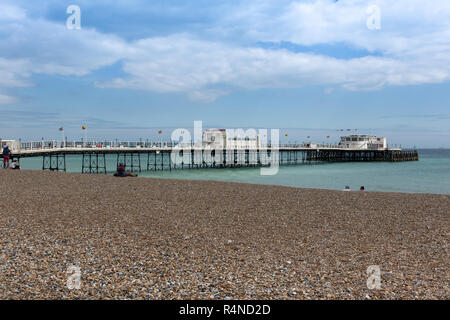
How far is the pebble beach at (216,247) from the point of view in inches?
214

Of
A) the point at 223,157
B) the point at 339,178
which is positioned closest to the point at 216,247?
the point at 339,178

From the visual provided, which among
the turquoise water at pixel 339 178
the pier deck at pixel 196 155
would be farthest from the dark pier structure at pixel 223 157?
the turquoise water at pixel 339 178

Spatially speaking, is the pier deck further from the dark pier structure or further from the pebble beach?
the pebble beach

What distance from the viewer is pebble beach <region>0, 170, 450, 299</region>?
17.9 feet

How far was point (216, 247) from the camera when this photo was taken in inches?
302

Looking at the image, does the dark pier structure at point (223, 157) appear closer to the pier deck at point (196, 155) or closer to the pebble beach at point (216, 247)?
the pier deck at point (196, 155)

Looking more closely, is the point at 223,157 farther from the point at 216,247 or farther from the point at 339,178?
the point at 216,247

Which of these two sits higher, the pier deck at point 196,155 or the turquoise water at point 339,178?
the pier deck at point 196,155

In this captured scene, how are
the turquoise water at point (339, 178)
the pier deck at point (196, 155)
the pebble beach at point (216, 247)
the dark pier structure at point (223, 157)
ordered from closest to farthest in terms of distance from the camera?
the pebble beach at point (216, 247), the turquoise water at point (339, 178), the pier deck at point (196, 155), the dark pier structure at point (223, 157)

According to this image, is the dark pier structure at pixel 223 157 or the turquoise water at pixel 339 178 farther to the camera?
the dark pier structure at pixel 223 157

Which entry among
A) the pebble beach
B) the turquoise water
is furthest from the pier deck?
the pebble beach
